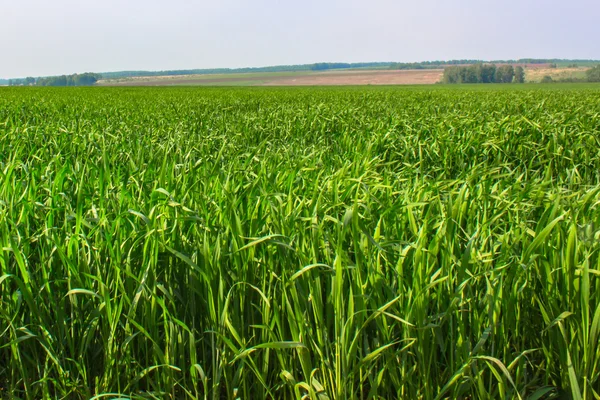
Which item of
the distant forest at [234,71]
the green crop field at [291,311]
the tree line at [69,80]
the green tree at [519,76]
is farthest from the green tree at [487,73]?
the green crop field at [291,311]

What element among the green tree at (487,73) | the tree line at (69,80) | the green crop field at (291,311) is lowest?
the green crop field at (291,311)

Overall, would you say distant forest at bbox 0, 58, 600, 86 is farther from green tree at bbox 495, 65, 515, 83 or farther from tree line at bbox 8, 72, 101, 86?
green tree at bbox 495, 65, 515, 83

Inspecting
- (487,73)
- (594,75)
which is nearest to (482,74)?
(487,73)

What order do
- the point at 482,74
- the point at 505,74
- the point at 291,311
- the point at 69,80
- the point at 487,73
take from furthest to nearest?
the point at 69,80
the point at 487,73
the point at 482,74
the point at 505,74
the point at 291,311

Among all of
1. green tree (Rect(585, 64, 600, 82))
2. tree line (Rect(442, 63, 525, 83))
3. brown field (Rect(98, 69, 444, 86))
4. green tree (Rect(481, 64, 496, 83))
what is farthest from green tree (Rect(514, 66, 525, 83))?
brown field (Rect(98, 69, 444, 86))

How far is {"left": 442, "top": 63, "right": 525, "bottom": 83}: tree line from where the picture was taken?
95.3 m

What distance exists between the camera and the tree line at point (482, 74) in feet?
313

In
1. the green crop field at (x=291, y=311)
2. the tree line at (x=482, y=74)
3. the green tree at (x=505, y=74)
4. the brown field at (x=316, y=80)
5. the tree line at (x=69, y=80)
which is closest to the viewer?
the green crop field at (x=291, y=311)

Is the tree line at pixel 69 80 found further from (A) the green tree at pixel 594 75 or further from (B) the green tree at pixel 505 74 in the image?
(A) the green tree at pixel 594 75

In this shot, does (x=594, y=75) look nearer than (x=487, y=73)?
Yes

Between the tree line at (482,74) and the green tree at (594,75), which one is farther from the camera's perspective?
the tree line at (482,74)

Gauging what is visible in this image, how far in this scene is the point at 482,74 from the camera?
99.3 m

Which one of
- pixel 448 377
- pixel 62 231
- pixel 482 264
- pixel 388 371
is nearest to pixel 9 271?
pixel 62 231

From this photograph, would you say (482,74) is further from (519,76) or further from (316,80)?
(316,80)
